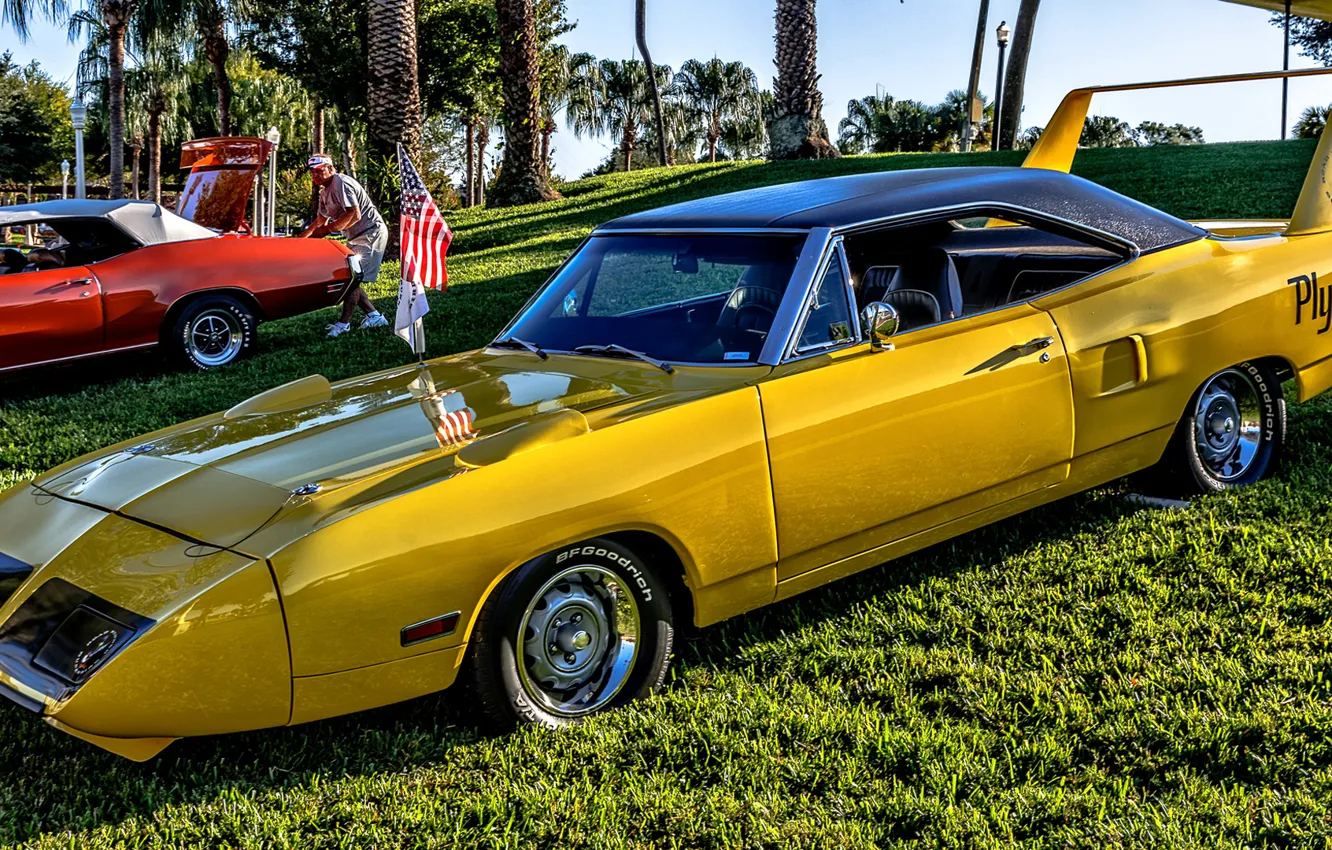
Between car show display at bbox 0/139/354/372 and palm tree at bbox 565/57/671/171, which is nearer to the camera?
car show display at bbox 0/139/354/372

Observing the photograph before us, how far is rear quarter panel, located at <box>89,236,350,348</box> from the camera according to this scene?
350 inches

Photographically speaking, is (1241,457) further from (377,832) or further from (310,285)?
(310,285)

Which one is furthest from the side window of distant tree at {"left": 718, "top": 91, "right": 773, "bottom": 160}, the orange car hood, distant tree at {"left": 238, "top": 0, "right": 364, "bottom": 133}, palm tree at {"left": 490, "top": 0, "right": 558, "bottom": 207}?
distant tree at {"left": 718, "top": 91, "right": 773, "bottom": 160}

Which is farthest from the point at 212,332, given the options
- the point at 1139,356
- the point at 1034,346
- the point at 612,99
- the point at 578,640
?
the point at 612,99

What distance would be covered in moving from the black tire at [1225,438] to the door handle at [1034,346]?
0.92 metres

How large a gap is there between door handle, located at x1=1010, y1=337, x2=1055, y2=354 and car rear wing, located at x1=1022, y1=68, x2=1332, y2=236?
1810 mm

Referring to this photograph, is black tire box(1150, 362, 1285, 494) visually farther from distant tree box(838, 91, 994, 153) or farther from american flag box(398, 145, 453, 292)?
distant tree box(838, 91, 994, 153)

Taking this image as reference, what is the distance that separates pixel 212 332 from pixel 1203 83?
24.2 feet

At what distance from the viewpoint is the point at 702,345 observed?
13.5 ft

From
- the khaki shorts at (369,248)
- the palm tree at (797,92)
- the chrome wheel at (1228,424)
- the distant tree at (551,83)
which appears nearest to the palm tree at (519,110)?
the distant tree at (551,83)

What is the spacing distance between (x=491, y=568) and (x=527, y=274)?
32.3ft

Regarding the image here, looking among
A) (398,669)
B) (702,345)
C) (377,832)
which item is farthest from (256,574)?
(702,345)

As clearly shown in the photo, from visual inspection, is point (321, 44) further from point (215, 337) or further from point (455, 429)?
point (455, 429)

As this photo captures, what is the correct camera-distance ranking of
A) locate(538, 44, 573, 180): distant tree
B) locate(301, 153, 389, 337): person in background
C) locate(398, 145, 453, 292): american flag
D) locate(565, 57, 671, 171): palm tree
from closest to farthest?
locate(398, 145, 453, 292): american flag → locate(301, 153, 389, 337): person in background → locate(538, 44, 573, 180): distant tree → locate(565, 57, 671, 171): palm tree
